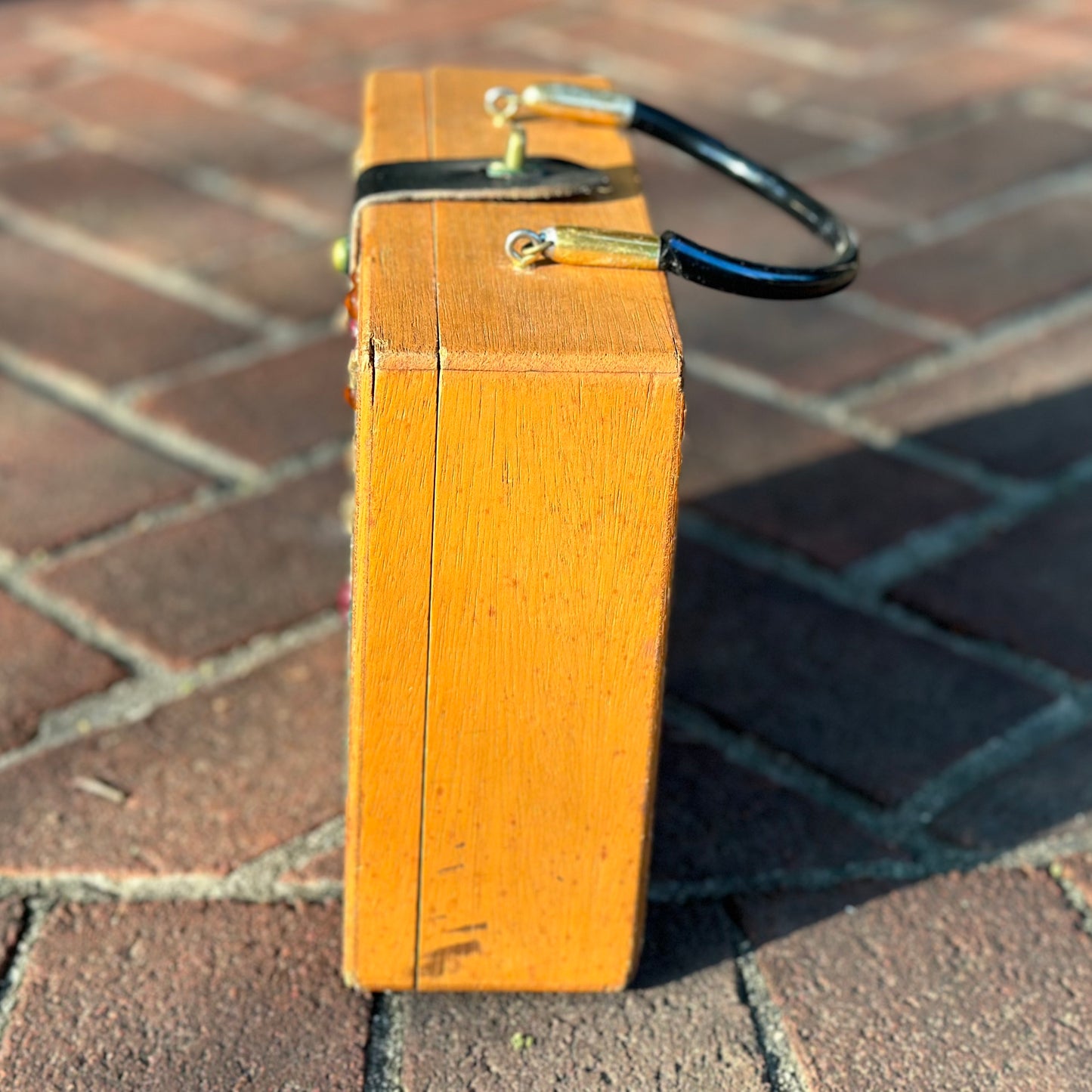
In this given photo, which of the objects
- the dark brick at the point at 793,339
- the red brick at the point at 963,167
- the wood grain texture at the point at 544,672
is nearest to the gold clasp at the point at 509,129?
the wood grain texture at the point at 544,672

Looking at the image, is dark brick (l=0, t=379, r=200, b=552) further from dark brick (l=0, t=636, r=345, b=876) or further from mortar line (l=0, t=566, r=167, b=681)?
dark brick (l=0, t=636, r=345, b=876)

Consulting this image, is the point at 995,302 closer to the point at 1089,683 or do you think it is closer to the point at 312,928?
the point at 1089,683

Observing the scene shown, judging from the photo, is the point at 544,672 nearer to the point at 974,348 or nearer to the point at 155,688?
the point at 155,688

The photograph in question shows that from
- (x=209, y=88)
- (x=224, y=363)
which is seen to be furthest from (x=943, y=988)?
(x=209, y=88)

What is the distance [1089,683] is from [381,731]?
913 millimetres

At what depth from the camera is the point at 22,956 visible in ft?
4.20

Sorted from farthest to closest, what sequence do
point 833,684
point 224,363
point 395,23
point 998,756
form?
point 395,23, point 224,363, point 833,684, point 998,756

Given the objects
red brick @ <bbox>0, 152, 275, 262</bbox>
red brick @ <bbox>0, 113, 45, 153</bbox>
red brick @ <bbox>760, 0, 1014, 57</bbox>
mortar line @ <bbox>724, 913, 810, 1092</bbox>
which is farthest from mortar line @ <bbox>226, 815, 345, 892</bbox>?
red brick @ <bbox>760, 0, 1014, 57</bbox>

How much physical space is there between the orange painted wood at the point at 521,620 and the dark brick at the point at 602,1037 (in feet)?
0.09

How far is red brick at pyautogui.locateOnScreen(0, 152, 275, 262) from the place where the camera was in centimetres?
267

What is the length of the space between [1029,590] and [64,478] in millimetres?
1247

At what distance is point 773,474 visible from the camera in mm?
2078

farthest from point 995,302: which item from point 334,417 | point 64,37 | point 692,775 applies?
point 64,37

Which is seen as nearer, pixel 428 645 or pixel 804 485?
pixel 428 645
